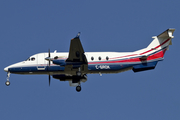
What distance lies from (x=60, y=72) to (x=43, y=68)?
1767mm

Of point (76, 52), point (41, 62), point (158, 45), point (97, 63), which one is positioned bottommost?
point (97, 63)

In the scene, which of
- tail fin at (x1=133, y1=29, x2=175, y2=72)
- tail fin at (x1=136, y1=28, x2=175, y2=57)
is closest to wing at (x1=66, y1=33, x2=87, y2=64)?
tail fin at (x1=133, y1=29, x2=175, y2=72)

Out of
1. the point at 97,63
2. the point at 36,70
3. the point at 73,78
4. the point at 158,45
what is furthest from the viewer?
the point at 73,78

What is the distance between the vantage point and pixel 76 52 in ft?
104

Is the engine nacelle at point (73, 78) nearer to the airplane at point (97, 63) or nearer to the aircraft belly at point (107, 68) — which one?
the airplane at point (97, 63)

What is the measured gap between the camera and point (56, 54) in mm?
33875

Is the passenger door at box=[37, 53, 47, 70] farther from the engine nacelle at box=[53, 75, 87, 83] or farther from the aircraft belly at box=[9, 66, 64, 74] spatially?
the engine nacelle at box=[53, 75, 87, 83]

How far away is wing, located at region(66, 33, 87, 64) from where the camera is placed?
99.8 ft

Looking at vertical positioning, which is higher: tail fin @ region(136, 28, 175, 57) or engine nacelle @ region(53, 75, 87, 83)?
tail fin @ region(136, 28, 175, 57)

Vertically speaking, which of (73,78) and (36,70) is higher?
(36,70)

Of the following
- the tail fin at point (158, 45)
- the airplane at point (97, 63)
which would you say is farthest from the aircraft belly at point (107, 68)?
the tail fin at point (158, 45)

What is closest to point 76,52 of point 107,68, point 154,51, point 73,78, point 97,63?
point 97,63

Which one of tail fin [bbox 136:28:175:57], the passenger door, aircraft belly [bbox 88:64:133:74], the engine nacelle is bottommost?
the engine nacelle

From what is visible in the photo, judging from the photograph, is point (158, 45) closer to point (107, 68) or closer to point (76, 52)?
point (107, 68)
